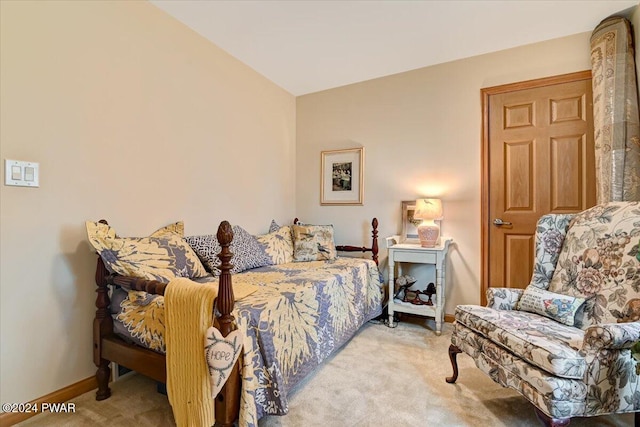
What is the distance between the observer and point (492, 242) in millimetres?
2734

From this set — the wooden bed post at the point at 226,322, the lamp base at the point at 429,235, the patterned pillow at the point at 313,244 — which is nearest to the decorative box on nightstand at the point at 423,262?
the lamp base at the point at 429,235

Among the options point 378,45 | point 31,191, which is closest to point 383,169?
point 378,45

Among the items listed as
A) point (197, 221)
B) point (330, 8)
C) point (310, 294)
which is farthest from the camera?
point (197, 221)

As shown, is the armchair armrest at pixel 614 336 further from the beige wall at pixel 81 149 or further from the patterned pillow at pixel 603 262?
the beige wall at pixel 81 149

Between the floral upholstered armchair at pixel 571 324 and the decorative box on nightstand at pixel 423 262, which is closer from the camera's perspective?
the floral upholstered armchair at pixel 571 324

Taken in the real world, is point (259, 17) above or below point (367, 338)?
above

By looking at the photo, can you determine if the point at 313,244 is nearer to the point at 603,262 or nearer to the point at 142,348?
the point at 142,348

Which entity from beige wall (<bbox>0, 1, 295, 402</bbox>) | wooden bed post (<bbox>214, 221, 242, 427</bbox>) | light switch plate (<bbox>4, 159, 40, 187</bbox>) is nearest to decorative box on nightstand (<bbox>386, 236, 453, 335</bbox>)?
beige wall (<bbox>0, 1, 295, 402</bbox>)

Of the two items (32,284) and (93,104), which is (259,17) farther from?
(32,284)

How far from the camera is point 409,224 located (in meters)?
3.03

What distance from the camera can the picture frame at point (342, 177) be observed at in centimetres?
333

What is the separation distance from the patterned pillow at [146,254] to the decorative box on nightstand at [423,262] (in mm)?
1693

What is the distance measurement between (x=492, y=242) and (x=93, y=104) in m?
3.21

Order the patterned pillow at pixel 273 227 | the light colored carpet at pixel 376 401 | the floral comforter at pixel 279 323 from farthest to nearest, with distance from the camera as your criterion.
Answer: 1. the patterned pillow at pixel 273 227
2. the light colored carpet at pixel 376 401
3. the floral comforter at pixel 279 323
